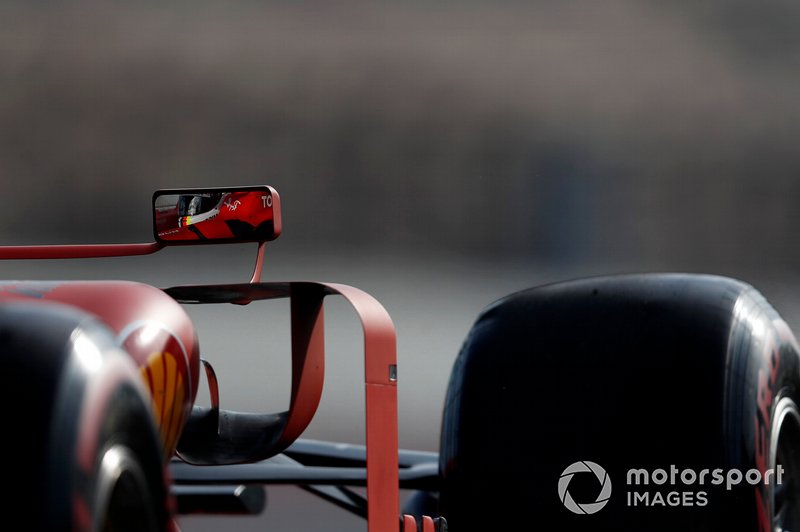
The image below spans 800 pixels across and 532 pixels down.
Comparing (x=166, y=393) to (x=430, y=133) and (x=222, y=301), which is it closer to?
(x=222, y=301)

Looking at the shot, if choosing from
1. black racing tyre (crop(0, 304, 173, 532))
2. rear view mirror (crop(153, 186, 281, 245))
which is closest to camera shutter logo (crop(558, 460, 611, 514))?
rear view mirror (crop(153, 186, 281, 245))

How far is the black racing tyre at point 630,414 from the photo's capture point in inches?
37.5

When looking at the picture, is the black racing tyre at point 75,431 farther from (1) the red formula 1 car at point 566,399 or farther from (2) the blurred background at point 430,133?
(2) the blurred background at point 430,133

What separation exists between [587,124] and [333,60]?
57 centimetres

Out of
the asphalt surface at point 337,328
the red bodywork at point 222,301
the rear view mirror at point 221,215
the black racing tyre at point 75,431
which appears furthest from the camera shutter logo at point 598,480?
the asphalt surface at point 337,328

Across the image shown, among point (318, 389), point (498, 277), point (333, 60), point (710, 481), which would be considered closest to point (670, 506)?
point (710, 481)

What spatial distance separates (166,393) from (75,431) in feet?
1.03

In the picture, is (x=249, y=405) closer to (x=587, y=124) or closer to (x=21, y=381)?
(x=587, y=124)

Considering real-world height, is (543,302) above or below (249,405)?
above

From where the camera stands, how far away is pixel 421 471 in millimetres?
1380

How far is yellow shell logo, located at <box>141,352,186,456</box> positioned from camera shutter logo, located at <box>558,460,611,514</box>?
0.35 m

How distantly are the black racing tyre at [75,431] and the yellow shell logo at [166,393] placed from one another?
0.20 metres

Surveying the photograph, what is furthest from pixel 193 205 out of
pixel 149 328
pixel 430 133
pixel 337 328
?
pixel 430 133

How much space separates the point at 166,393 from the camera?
772 millimetres
